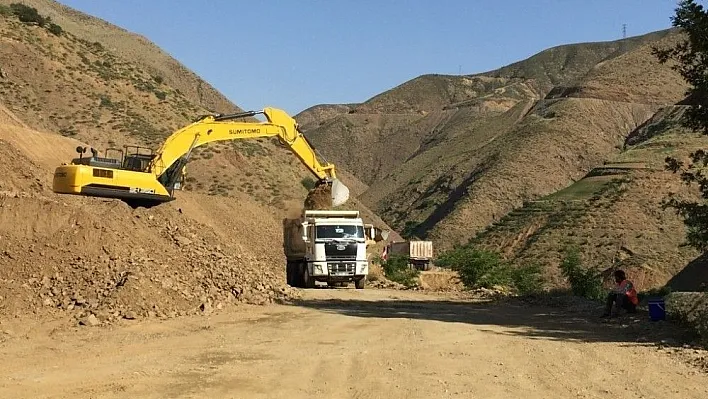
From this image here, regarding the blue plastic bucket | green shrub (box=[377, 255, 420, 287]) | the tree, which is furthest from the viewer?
green shrub (box=[377, 255, 420, 287])

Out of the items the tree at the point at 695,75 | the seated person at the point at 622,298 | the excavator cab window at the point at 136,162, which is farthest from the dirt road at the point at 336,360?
the excavator cab window at the point at 136,162

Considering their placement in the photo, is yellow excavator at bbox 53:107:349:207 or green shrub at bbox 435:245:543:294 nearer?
yellow excavator at bbox 53:107:349:207

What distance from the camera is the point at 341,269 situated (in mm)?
26500

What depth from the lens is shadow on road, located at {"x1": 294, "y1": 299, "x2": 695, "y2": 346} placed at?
48.0 ft

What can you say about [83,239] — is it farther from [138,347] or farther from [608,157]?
[608,157]

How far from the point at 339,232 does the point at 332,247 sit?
1.94 feet

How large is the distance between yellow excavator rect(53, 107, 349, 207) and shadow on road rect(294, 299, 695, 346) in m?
5.08

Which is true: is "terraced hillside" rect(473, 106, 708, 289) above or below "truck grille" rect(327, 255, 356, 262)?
above

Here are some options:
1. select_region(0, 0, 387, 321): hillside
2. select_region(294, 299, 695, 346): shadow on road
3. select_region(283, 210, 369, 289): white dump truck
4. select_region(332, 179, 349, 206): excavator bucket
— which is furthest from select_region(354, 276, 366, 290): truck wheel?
select_region(294, 299, 695, 346): shadow on road

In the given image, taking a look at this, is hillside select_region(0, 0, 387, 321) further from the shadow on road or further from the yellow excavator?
the shadow on road

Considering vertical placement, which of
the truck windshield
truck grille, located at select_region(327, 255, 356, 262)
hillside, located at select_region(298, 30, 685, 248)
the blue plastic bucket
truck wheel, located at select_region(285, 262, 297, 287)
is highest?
hillside, located at select_region(298, 30, 685, 248)

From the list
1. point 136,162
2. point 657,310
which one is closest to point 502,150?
point 136,162

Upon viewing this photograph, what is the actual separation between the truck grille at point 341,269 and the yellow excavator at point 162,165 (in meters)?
2.35

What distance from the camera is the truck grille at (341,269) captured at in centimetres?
2638
